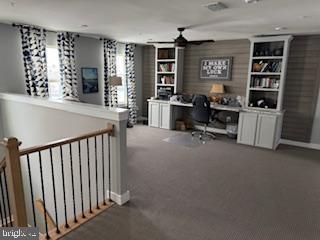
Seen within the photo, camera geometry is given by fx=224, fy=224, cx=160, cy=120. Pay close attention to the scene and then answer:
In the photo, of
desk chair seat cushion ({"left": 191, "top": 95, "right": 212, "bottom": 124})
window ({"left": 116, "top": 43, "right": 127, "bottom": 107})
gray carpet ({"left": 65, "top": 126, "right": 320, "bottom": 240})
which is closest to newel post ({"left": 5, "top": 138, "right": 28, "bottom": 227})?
gray carpet ({"left": 65, "top": 126, "right": 320, "bottom": 240})

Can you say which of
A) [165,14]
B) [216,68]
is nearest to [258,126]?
[216,68]

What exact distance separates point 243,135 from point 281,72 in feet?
5.23

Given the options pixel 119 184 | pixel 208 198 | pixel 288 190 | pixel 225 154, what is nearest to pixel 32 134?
pixel 119 184

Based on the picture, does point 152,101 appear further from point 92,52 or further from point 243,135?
A: point 243,135

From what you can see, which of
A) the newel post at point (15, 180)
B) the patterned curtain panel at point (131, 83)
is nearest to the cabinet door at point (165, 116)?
the patterned curtain panel at point (131, 83)

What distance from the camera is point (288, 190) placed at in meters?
3.22

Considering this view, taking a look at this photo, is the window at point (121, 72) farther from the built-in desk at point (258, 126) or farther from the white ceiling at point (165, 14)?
the built-in desk at point (258, 126)

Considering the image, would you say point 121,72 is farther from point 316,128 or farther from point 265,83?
point 316,128

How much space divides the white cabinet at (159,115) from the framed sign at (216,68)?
53.3 inches

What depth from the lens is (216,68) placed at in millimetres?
5984

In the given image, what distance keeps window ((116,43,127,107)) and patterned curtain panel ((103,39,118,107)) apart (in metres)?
0.47

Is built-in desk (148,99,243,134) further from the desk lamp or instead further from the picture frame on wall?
the picture frame on wall

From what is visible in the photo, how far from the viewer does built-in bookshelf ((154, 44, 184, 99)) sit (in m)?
6.41

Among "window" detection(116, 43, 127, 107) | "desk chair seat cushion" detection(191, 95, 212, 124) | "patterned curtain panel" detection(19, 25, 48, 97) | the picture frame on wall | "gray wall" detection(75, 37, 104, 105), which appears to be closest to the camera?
"patterned curtain panel" detection(19, 25, 48, 97)
